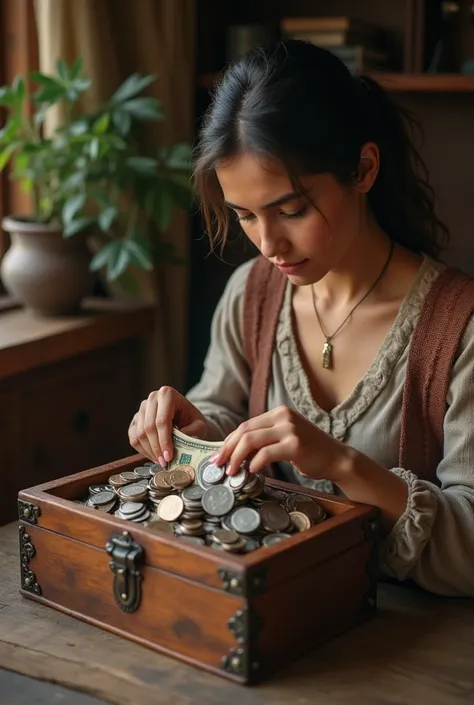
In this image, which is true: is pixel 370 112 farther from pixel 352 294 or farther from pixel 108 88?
pixel 108 88

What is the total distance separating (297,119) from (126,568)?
0.77m

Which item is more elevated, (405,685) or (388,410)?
(388,410)

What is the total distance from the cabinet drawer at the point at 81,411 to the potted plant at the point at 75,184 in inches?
7.8

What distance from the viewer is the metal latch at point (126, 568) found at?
5.12ft

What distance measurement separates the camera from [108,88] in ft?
9.48

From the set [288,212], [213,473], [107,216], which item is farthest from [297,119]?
[107,216]

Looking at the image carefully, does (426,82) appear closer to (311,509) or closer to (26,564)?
(311,509)

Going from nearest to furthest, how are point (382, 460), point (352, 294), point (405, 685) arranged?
point (405, 685)
point (382, 460)
point (352, 294)

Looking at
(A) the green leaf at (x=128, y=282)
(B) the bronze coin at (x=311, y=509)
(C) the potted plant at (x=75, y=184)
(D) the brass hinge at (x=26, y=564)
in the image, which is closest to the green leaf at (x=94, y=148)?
(C) the potted plant at (x=75, y=184)

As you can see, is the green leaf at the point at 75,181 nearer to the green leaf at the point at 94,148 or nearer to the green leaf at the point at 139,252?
the green leaf at the point at 94,148

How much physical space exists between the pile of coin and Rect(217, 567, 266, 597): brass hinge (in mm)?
75

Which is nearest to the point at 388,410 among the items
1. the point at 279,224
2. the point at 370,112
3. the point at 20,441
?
the point at 279,224

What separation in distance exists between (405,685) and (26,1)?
2145 mm

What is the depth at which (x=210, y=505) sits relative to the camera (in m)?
1.60
